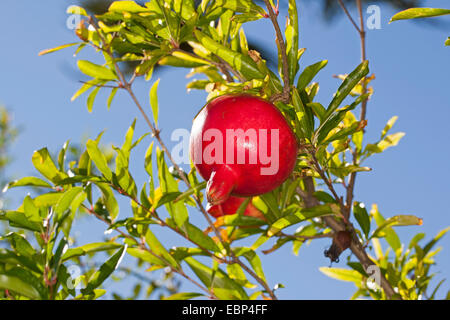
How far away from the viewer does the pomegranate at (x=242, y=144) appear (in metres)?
0.77

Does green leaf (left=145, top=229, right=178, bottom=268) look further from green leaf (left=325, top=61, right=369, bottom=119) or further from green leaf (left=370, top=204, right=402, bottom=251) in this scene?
green leaf (left=370, top=204, right=402, bottom=251)

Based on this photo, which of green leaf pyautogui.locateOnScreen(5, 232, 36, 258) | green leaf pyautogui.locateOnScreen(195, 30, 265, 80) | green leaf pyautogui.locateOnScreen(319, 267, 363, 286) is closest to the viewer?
green leaf pyautogui.locateOnScreen(195, 30, 265, 80)

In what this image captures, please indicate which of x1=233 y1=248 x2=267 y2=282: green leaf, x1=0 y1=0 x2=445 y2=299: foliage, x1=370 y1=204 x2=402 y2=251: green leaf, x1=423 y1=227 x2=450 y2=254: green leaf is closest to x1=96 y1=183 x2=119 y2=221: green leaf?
x1=0 y1=0 x2=445 y2=299: foliage

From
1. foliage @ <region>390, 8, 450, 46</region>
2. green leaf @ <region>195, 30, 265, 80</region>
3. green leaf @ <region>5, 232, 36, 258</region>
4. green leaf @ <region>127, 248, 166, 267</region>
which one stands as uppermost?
foliage @ <region>390, 8, 450, 46</region>

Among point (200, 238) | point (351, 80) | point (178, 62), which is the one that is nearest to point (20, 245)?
point (200, 238)

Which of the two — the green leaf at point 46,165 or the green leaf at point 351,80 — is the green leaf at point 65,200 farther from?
the green leaf at point 351,80

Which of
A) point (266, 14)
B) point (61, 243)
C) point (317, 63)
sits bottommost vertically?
point (61, 243)

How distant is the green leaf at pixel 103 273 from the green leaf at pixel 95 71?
524mm

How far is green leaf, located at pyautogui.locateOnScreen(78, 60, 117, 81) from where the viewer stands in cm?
133

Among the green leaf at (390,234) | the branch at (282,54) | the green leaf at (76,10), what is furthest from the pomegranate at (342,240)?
the green leaf at (76,10)

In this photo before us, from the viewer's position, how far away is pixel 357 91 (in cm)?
155
